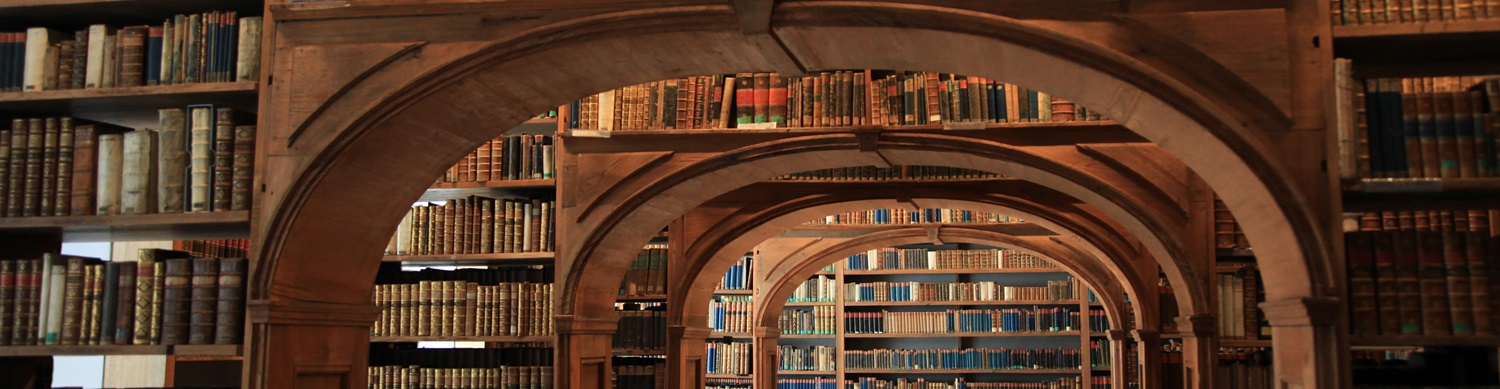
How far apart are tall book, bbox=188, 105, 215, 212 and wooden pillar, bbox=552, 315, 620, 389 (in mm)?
2607

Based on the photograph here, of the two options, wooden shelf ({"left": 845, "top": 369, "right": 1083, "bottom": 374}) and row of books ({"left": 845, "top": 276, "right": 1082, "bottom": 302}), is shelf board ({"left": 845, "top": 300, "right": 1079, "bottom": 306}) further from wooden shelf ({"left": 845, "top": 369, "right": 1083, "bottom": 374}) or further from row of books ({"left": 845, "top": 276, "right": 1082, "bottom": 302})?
wooden shelf ({"left": 845, "top": 369, "right": 1083, "bottom": 374})

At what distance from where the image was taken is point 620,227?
20.9 ft

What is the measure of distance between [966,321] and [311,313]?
953 centimetres

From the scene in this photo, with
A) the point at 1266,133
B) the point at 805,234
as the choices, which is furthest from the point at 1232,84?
the point at 805,234

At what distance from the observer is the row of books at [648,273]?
7.74 metres

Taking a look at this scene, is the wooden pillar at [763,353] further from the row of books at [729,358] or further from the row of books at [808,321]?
the row of books at [808,321]

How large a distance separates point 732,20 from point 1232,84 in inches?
49.4

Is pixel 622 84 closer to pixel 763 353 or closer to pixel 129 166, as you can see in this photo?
pixel 129 166

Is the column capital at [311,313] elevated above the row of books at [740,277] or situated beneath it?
situated beneath

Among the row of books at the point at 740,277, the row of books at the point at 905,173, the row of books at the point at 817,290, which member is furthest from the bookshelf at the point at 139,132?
the row of books at the point at 817,290

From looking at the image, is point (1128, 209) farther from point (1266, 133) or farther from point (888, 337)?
point (888, 337)

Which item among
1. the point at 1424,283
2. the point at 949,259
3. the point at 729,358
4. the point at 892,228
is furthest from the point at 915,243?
the point at 1424,283

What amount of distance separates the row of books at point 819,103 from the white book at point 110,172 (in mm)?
2603

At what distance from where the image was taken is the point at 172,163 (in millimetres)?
3883
